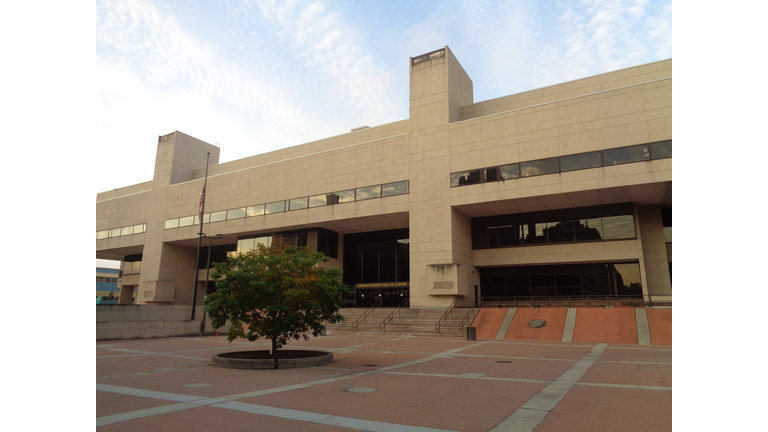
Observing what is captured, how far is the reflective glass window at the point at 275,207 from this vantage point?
149 feet

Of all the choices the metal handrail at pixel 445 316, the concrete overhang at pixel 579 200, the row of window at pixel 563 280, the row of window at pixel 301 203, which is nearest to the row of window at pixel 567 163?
the concrete overhang at pixel 579 200

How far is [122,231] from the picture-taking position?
58938 millimetres

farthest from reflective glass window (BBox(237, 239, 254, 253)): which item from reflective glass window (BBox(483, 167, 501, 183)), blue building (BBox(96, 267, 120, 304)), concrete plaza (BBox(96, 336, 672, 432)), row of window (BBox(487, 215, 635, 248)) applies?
blue building (BBox(96, 267, 120, 304))

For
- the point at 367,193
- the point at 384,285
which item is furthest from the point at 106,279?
the point at 367,193

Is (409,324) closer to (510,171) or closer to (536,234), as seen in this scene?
(510,171)

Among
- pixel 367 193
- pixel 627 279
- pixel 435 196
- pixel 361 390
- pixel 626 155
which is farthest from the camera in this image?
pixel 367 193

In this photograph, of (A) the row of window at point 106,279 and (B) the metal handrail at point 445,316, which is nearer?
(B) the metal handrail at point 445,316

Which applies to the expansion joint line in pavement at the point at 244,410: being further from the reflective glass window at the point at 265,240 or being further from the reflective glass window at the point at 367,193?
the reflective glass window at the point at 265,240

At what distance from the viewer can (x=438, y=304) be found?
3600 centimetres

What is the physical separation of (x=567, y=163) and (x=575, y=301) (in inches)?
498

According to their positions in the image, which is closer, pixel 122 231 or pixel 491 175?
pixel 491 175

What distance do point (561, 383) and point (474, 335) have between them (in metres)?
14.8

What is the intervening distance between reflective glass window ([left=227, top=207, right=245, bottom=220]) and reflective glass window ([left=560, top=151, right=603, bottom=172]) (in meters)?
33.9

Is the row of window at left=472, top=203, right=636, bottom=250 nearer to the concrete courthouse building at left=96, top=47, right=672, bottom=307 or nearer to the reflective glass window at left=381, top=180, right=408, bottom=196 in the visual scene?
the concrete courthouse building at left=96, top=47, right=672, bottom=307
